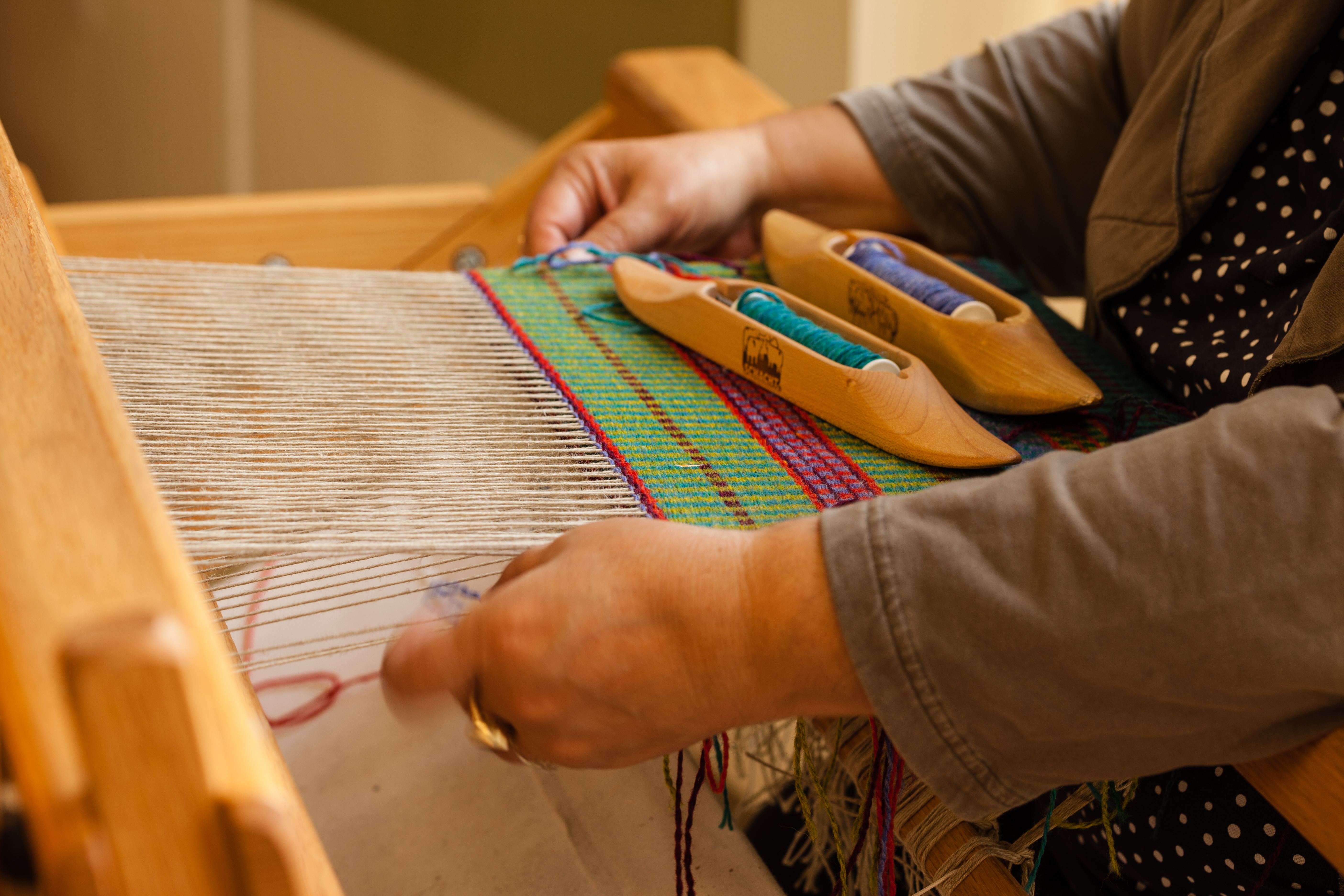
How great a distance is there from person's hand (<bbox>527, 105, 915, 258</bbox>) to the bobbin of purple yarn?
0.19 metres

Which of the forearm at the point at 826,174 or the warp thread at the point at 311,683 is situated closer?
the warp thread at the point at 311,683

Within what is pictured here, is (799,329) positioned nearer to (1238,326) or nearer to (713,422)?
(713,422)

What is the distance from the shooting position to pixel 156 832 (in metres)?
0.27

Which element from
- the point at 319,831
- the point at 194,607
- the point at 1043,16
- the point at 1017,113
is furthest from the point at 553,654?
the point at 1043,16

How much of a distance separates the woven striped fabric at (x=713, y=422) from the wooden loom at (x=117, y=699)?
0.95 ft

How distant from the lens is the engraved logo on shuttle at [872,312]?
2.37ft

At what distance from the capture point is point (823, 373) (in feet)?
2.07

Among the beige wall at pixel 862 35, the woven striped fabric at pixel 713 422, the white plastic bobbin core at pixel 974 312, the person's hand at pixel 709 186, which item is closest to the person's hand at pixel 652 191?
the person's hand at pixel 709 186

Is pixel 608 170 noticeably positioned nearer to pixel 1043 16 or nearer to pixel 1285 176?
pixel 1285 176

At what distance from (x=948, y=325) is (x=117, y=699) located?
0.56 meters

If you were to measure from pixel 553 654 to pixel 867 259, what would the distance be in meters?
0.46

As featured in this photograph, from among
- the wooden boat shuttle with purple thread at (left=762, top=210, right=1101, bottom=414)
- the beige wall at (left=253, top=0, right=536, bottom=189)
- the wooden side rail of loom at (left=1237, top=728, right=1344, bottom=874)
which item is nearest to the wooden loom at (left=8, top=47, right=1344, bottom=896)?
the wooden side rail of loom at (left=1237, top=728, right=1344, bottom=874)

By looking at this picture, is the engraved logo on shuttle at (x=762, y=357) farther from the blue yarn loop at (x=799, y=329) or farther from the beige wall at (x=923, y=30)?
the beige wall at (x=923, y=30)

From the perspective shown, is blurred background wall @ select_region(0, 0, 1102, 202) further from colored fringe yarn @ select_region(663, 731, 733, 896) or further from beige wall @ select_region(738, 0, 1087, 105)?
colored fringe yarn @ select_region(663, 731, 733, 896)
